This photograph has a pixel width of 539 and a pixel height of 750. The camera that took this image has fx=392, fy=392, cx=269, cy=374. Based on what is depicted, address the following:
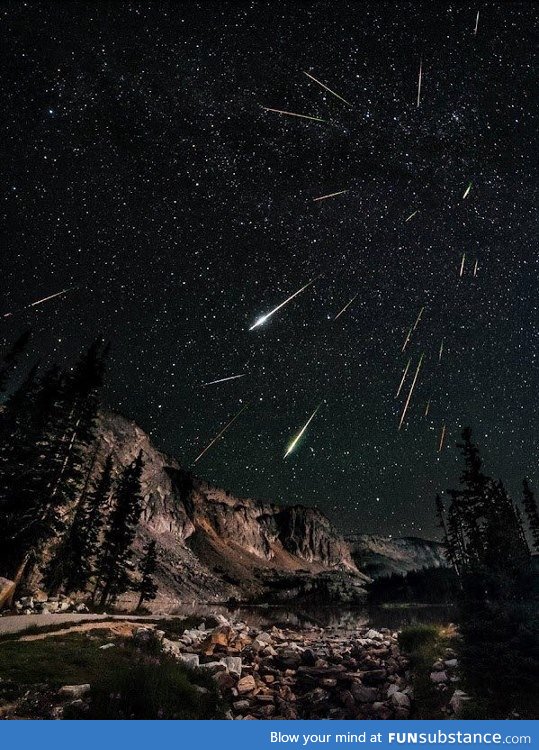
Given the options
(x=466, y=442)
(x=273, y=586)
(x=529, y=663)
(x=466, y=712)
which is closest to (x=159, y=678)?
(x=466, y=712)

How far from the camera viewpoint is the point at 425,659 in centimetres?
1403

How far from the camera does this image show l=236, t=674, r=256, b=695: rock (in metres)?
10.7

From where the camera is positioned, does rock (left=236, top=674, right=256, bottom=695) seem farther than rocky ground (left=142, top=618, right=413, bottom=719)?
Yes

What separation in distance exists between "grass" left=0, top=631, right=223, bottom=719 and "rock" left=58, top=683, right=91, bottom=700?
0.19 meters

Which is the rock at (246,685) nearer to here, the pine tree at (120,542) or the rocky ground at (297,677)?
the rocky ground at (297,677)

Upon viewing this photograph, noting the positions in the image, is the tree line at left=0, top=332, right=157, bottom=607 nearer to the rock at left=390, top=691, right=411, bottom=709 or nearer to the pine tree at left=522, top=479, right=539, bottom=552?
the rock at left=390, top=691, right=411, bottom=709

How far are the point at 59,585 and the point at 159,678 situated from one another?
3489cm

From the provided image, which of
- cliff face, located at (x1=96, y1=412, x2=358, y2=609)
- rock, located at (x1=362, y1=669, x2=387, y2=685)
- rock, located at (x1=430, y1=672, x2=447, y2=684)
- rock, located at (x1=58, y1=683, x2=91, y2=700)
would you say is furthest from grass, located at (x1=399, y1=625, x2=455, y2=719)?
cliff face, located at (x1=96, y1=412, x2=358, y2=609)

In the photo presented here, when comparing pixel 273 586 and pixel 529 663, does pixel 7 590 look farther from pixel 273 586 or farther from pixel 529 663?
pixel 273 586

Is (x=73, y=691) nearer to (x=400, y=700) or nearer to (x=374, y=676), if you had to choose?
(x=400, y=700)

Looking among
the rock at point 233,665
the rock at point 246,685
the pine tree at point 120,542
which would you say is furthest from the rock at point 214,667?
the pine tree at point 120,542

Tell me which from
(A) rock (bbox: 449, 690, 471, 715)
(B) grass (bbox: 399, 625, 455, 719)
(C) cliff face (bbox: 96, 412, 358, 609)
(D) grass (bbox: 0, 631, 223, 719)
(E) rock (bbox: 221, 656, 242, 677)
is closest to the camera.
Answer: (D) grass (bbox: 0, 631, 223, 719)

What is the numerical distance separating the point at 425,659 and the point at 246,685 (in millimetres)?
7188

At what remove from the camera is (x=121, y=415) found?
611 ft
